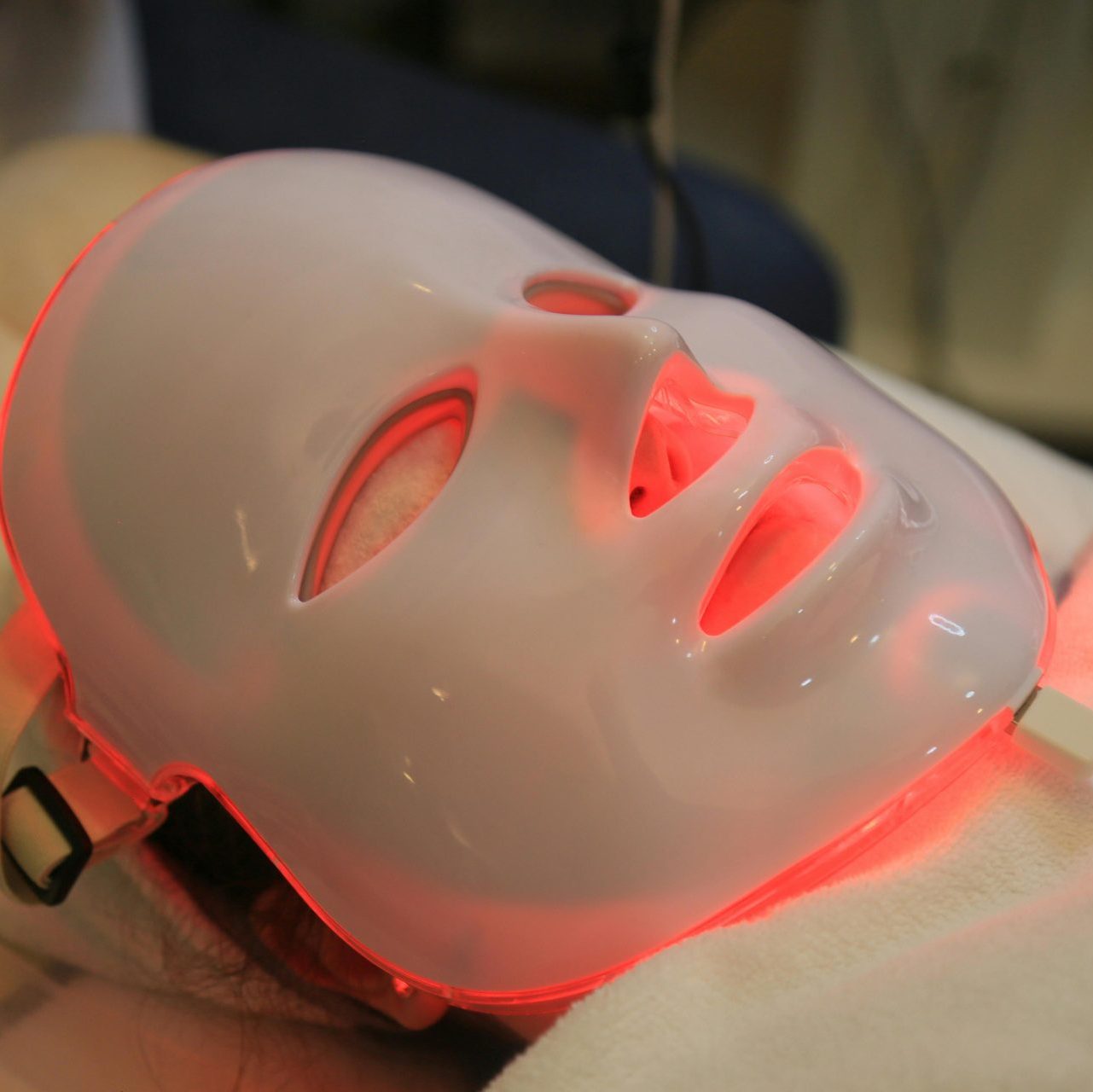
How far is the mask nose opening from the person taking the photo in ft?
1.54

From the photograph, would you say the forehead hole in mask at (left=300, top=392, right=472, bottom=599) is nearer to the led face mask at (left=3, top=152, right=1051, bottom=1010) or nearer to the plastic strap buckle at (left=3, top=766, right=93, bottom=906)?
the led face mask at (left=3, top=152, right=1051, bottom=1010)

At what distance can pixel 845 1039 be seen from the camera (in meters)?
0.39

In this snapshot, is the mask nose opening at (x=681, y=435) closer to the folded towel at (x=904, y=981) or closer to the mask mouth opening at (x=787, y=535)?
the mask mouth opening at (x=787, y=535)

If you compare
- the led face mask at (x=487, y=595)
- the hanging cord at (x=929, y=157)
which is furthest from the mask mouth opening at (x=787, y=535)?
the hanging cord at (x=929, y=157)

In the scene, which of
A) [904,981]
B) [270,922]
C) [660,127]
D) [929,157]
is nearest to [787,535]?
[904,981]

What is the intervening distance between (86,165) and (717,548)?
709 millimetres

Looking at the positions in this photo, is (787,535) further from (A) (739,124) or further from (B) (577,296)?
(A) (739,124)

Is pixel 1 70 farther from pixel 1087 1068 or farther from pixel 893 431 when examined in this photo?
pixel 1087 1068

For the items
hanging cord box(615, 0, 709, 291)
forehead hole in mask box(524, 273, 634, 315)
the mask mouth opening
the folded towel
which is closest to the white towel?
the folded towel

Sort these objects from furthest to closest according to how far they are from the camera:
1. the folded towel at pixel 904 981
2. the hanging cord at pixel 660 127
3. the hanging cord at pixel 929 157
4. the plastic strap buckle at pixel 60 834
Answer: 1. the hanging cord at pixel 929 157
2. the hanging cord at pixel 660 127
3. the plastic strap buckle at pixel 60 834
4. the folded towel at pixel 904 981

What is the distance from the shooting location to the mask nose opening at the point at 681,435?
1.54 ft

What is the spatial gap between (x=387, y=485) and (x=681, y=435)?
12cm

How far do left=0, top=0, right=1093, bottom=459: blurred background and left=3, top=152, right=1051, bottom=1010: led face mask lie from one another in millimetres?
552

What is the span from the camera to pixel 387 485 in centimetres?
46
